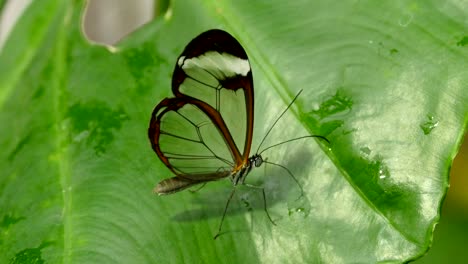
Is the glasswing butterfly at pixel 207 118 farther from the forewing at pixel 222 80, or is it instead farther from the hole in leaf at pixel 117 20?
the hole in leaf at pixel 117 20

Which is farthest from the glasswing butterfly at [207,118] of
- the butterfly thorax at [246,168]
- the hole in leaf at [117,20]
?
the hole in leaf at [117,20]

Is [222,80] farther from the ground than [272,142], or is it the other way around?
[222,80]

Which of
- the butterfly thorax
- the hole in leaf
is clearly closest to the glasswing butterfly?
the butterfly thorax

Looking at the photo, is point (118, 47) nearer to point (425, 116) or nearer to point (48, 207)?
point (48, 207)

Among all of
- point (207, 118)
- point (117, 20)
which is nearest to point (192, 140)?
point (207, 118)

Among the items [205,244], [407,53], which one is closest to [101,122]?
[205,244]

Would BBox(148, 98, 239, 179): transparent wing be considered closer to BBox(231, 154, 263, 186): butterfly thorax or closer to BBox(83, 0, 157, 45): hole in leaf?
BBox(231, 154, 263, 186): butterfly thorax

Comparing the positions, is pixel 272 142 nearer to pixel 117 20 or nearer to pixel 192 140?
pixel 192 140
